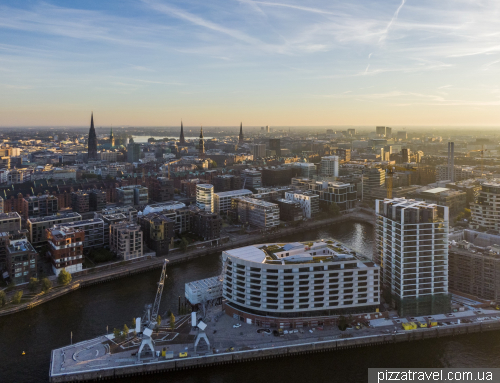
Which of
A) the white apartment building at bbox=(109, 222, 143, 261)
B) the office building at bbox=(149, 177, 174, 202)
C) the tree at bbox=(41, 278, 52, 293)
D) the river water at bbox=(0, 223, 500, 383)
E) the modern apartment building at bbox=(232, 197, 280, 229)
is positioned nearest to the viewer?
the river water at bbox=(0, 223, 500, 383)

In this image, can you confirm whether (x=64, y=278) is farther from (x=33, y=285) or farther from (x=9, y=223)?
(x=9, y=223)

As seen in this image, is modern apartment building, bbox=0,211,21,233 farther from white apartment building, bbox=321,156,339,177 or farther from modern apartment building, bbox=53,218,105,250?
white apartment building, bbox=321,156,339,177

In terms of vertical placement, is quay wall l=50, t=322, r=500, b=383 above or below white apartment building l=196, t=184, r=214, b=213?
below

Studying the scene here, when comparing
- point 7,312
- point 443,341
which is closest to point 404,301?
point 443,341

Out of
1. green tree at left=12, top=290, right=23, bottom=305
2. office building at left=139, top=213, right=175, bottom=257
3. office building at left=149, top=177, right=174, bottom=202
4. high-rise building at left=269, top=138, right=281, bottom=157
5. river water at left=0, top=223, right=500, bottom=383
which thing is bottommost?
river water at left=0, top=223, right=500, bottom=383

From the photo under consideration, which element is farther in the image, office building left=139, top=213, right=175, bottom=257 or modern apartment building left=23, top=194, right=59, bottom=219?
modern apartment building left=23, top=194, right=59, bottom=219

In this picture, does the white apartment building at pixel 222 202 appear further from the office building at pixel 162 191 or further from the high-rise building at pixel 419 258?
the high-rise building at pixel 419 258

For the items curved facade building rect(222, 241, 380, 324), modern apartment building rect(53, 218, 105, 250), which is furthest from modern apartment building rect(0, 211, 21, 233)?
curved facade building rect(222, 241, 380, 324)

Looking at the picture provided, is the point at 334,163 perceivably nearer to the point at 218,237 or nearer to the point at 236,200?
the point at 236,200
